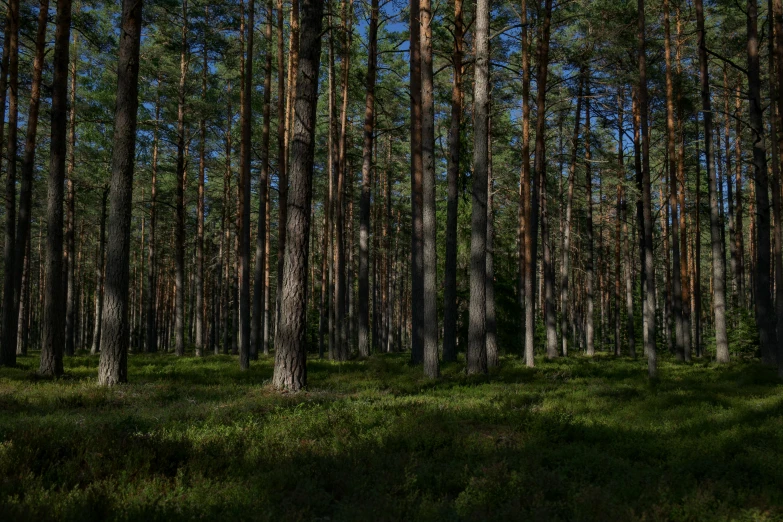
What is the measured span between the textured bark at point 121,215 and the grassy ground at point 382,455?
816 millimetres

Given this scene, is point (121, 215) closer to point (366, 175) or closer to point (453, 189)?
point (453, 189)

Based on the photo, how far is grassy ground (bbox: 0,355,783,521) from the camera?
173 inches

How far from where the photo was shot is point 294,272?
33.2 feet

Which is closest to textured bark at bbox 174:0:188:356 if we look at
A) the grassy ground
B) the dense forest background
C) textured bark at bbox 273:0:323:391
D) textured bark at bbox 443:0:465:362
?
the dense forest background

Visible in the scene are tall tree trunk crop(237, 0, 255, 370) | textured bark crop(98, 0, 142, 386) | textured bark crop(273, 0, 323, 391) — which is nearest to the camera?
textured bark crop(273, 0, 323, 391)

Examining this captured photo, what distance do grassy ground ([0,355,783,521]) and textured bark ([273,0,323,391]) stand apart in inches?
30.4

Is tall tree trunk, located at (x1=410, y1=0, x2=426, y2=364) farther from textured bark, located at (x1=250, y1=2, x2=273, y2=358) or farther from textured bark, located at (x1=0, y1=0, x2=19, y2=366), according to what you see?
textured bark, located at (x1=0, y1=0, x2=19, y2=366)

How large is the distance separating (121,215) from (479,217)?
7.97m

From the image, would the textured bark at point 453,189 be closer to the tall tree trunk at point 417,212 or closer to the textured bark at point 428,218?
the tall tree trunk at point 417,212

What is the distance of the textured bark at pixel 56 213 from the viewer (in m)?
11.6

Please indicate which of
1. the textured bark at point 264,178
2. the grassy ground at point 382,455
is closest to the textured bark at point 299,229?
the grassy ground at point 382,455

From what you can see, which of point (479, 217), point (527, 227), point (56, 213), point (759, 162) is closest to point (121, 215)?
point (56, 213)

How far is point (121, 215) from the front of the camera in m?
10.5

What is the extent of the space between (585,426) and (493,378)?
532cm
